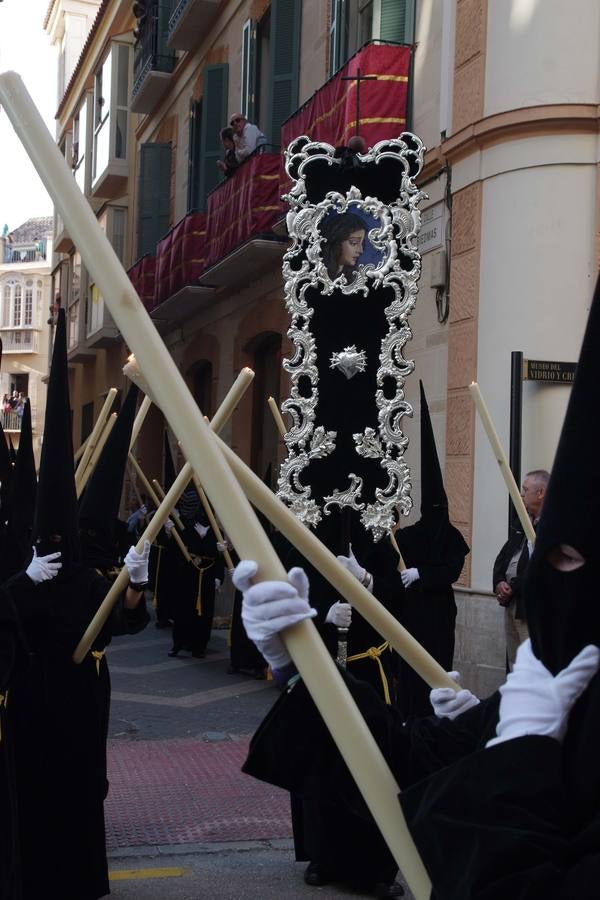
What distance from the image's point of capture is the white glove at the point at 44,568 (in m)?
5.09

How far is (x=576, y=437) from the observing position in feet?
6.80

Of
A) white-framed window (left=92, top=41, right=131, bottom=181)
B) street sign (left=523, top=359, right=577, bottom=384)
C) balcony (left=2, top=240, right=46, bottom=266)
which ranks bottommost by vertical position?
street sign (left=523, top=359, right=577, bottom=384)

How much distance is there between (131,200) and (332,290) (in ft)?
74.5

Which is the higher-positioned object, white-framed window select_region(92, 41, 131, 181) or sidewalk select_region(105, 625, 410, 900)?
white-framed window select_region(92, 41, 131, 181)

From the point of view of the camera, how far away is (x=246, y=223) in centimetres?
1554

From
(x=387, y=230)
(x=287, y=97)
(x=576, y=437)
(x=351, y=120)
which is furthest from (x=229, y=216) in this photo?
(x=576, y=437)

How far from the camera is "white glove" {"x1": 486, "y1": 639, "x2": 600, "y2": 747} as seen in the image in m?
2.10

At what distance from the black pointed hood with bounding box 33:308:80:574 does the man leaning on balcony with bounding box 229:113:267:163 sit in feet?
38.6

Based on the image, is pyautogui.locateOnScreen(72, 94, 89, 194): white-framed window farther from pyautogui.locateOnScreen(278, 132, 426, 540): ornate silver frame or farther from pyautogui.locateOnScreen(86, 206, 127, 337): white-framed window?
pyautogui.locateOnScreen(278, 132, 426, 540): ornate silver frame

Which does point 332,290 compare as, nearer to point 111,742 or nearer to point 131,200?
point 111,742

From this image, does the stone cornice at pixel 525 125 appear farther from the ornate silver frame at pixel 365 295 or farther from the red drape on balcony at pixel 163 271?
the red drape on balcony at pixel 163 271

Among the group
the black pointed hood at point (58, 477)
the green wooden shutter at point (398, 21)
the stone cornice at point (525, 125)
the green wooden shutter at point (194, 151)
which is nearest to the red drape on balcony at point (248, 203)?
the green wooden shutter at point (398, 21)

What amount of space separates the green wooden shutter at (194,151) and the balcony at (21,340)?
41118 millimetres

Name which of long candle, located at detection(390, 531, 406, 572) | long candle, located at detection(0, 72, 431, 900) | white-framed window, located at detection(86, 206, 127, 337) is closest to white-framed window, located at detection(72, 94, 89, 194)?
white-framed window, located at detection(86, 206, 127, 337)
